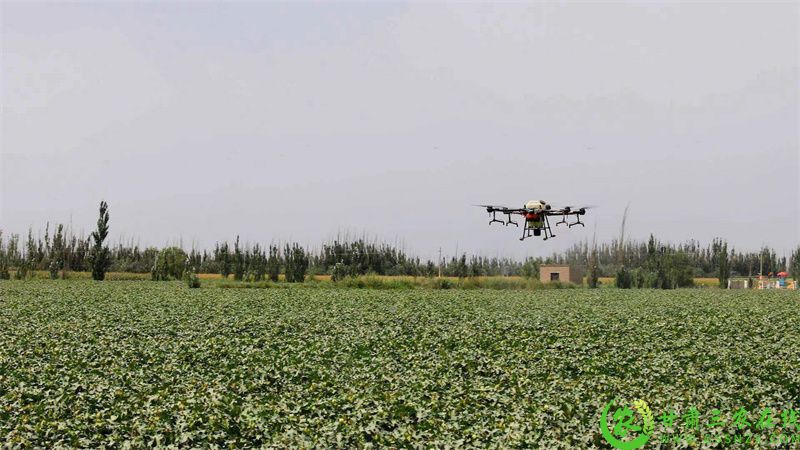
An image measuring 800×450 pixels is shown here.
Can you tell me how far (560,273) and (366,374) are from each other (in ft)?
166

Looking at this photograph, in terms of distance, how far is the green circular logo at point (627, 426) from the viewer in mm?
11305

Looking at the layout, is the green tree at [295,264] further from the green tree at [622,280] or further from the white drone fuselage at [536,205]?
the white drone fuselage at [536,205]

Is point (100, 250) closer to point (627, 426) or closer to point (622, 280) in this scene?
point (622, 280)

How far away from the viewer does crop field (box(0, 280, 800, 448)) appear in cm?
1179

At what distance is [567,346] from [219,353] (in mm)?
8773

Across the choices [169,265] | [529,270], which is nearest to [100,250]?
[169,265]

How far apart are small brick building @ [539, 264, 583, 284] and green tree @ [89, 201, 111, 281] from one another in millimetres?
34519

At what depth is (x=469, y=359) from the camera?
18000 millimetres

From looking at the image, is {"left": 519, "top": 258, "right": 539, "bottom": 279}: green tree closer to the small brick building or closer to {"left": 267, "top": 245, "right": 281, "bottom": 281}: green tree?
the small brick building

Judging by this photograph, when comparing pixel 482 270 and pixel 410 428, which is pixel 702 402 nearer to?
pixel 410 428

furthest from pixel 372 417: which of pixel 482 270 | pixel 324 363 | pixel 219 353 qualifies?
pixel 482 270

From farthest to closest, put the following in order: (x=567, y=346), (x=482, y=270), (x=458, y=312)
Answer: (x=482, y=270)
(x=458, y=312)
(x=567, y=346)

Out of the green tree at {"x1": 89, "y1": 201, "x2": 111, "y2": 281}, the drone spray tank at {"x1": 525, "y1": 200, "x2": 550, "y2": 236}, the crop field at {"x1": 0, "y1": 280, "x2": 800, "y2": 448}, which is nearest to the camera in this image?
the crop field at {"x1": 0, "y1": 280, "x2": 800, "y2": 448}

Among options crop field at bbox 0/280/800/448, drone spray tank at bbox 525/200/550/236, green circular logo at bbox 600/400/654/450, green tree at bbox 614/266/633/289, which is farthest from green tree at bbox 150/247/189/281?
green circular logo at bbox 600/400/654/450
